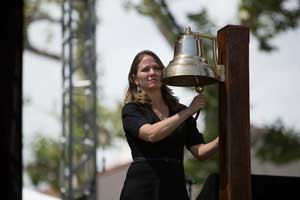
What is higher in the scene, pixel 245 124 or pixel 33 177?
pixel 245 124

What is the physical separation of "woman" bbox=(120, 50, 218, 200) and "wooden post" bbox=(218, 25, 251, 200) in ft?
0.41

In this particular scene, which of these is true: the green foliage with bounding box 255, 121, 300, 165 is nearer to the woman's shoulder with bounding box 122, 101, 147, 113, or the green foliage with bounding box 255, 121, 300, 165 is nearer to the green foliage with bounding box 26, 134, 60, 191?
the woman's shoulder with bounding box 122, 101, 147, 113

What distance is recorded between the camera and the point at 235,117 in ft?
7.99

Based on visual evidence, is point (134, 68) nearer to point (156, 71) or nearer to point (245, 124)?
point (156, 71)

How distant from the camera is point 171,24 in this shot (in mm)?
12758

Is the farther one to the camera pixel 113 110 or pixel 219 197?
pixel 113 110

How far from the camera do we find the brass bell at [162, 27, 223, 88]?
2.43 m

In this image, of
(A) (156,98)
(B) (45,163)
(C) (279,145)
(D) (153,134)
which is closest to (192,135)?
(A) (156,98)

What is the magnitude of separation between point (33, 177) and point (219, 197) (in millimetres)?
18872

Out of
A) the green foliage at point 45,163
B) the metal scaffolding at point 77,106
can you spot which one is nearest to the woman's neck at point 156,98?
the metal scaffolding at point 77,106

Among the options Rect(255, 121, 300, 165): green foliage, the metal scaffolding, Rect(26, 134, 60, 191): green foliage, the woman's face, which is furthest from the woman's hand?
Rect(26, 134, 60, 191): green foliage

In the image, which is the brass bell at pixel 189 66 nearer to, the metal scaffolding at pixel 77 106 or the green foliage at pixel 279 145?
the metal scaffolding at pixel 77 106

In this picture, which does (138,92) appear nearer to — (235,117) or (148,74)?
(148,74)
